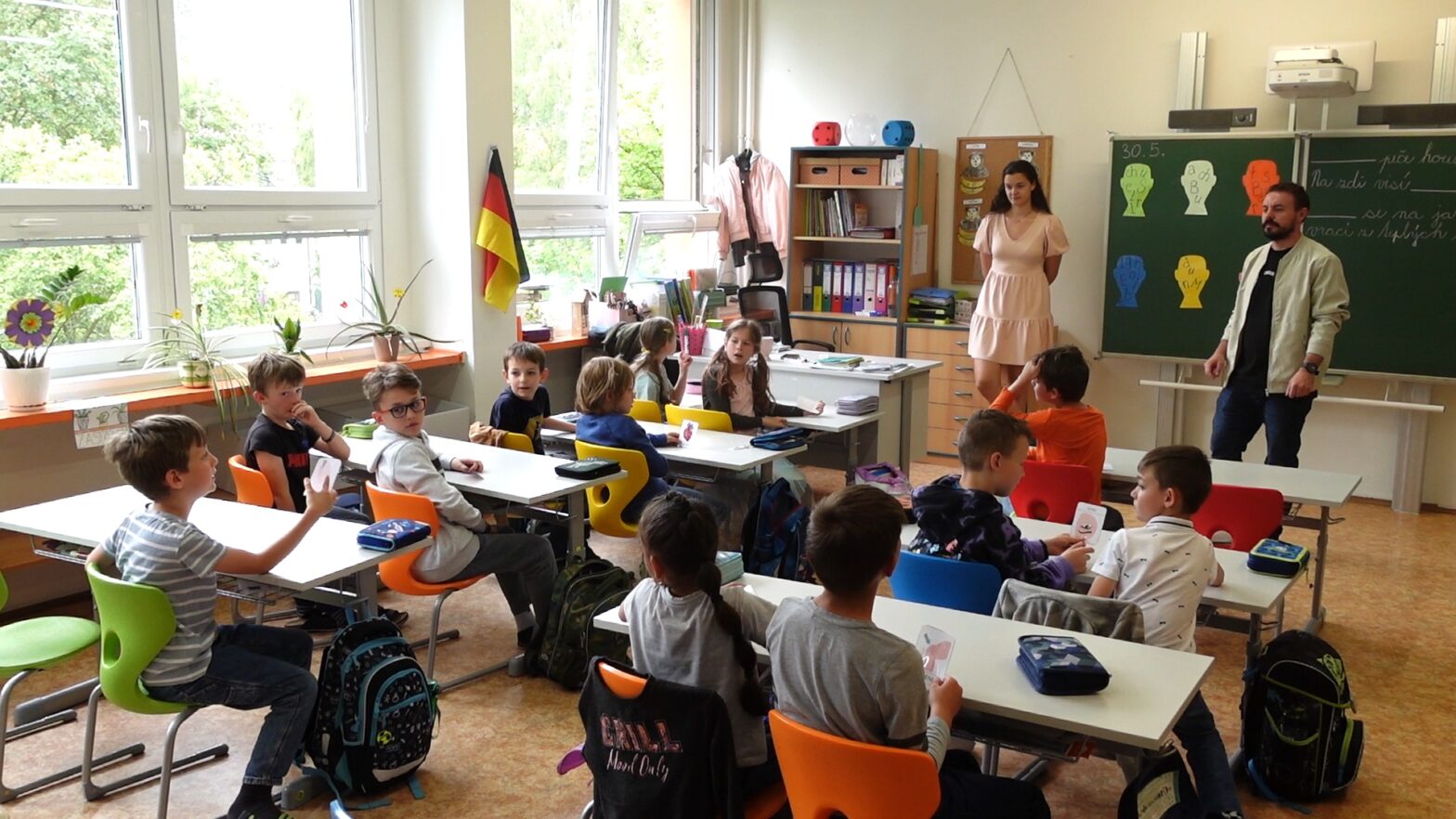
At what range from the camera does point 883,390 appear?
5.77 m

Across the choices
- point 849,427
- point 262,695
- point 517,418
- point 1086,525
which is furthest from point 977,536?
point 517,418

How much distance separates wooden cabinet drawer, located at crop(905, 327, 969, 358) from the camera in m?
7.34

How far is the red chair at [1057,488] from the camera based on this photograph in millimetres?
3943

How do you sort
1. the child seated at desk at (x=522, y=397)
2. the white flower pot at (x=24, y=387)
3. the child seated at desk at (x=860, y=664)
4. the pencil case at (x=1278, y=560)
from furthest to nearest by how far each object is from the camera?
the child seated at desk at (x=522, y=397)
the white flower pot at (x=24, y=387)
the pencil case at (x=1278, y=560)
the child seated at desk at (x=860, y=664)

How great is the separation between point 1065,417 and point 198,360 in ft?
11.2

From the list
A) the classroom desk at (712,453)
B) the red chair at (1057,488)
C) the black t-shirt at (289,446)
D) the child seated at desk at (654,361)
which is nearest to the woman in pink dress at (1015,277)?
the child seated at desk at (654,361)

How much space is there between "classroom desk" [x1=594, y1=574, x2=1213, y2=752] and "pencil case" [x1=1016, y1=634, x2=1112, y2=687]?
17mm

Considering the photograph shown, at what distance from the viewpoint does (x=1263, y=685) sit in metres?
3.20

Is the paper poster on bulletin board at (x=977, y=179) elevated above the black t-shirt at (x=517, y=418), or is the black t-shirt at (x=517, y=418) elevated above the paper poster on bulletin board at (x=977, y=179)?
the paper poster on bulletin board at (x=977, y=179)

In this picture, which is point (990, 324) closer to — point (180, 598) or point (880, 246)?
point (880, 246)

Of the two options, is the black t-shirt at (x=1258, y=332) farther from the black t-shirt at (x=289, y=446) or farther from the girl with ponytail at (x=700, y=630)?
the black t-shirt at (x=289, y=446)

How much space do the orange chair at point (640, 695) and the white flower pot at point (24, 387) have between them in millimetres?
3121

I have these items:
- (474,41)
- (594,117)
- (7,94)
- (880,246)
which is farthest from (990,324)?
(7,94)

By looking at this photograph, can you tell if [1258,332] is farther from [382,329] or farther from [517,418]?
[382,329]
